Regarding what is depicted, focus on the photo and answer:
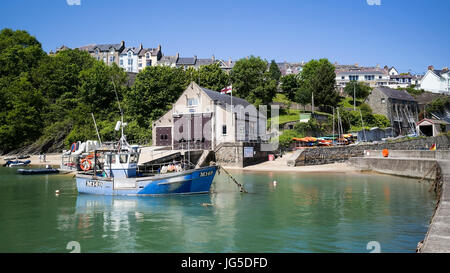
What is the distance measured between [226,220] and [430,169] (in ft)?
76.6

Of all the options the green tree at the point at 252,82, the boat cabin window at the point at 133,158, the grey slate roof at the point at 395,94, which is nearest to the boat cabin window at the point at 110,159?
the boat cabin window at the point at 133,158

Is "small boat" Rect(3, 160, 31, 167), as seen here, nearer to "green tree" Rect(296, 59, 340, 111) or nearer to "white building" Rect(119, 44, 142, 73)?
"green tree" Rect(296, 59, 340, 111)

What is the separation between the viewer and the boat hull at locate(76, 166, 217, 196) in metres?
25.0

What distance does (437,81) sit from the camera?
104562 mm

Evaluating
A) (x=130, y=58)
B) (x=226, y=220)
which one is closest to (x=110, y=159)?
(x=226, y=220)

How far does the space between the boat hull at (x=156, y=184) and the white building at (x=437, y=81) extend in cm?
9975

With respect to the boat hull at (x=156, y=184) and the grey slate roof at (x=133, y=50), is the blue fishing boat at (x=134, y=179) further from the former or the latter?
the grey slate roof at (x=133, y=50)

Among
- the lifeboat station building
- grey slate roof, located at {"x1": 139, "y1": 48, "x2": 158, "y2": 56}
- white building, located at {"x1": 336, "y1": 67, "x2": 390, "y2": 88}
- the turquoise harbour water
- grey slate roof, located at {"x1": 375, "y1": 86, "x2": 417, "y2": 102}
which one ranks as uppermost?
grey slate roof, located at {"x1": 139, "y1": 48, "x2": 158, "y2": 56}

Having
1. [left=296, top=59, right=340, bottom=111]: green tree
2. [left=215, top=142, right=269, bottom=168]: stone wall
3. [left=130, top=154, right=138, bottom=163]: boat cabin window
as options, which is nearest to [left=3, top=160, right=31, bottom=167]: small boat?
[left=215, top=142, right=269, bottom=168]: stone wall

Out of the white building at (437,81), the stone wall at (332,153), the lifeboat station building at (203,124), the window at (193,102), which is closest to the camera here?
the stone wall at (332,153)

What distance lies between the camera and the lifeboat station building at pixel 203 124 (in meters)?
47.5

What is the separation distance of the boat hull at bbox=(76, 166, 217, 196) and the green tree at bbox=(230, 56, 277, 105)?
49.4 meters

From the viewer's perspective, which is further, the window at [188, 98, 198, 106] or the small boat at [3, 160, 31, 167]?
the small boat at [3, 160, 31, 167]
